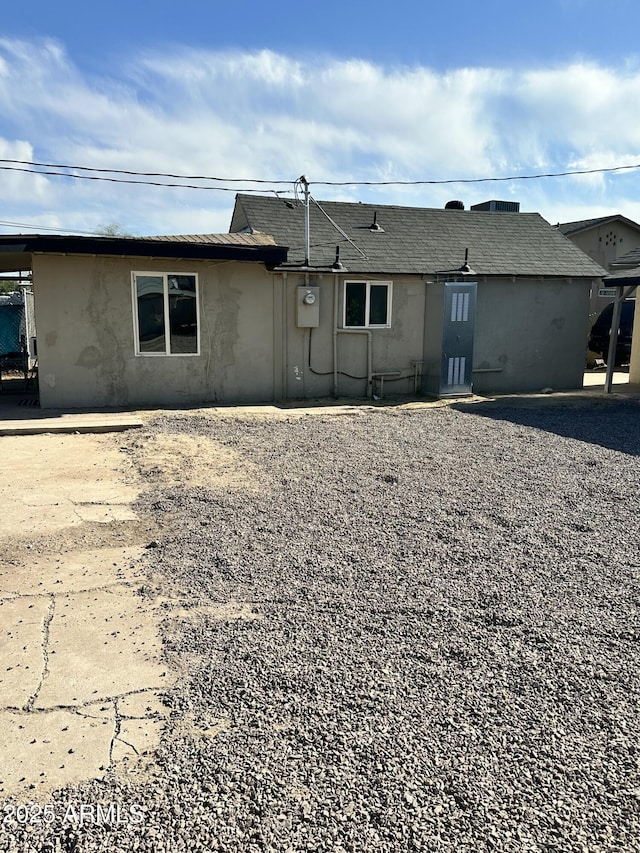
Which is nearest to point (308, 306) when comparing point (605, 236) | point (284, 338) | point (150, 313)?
point (284, 338)

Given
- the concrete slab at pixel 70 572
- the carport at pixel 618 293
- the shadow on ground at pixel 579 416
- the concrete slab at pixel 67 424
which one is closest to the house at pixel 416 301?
the carport at pixel 618 293

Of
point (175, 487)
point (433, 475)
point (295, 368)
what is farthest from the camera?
point (295, 368)

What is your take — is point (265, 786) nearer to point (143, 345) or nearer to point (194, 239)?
point (143, 345)

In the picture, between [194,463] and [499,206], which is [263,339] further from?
[499,206]

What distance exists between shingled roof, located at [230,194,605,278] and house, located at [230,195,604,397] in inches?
1.6

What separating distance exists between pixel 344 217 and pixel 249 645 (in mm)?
13319

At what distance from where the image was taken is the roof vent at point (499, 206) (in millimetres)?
18734

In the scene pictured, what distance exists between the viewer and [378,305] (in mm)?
13164

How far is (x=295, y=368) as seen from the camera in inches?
492

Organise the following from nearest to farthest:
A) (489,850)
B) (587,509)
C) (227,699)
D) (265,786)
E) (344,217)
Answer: (489,850), (265,786), (227,699), (587,509), (344,217)

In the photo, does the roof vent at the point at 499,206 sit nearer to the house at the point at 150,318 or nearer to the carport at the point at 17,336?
the house at the point at 150,318

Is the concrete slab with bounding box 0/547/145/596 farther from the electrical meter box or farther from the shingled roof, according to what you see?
the shingled roof

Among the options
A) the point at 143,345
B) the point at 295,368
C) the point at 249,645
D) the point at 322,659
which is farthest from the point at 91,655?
the point at 295,368

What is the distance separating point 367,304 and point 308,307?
1.55m
